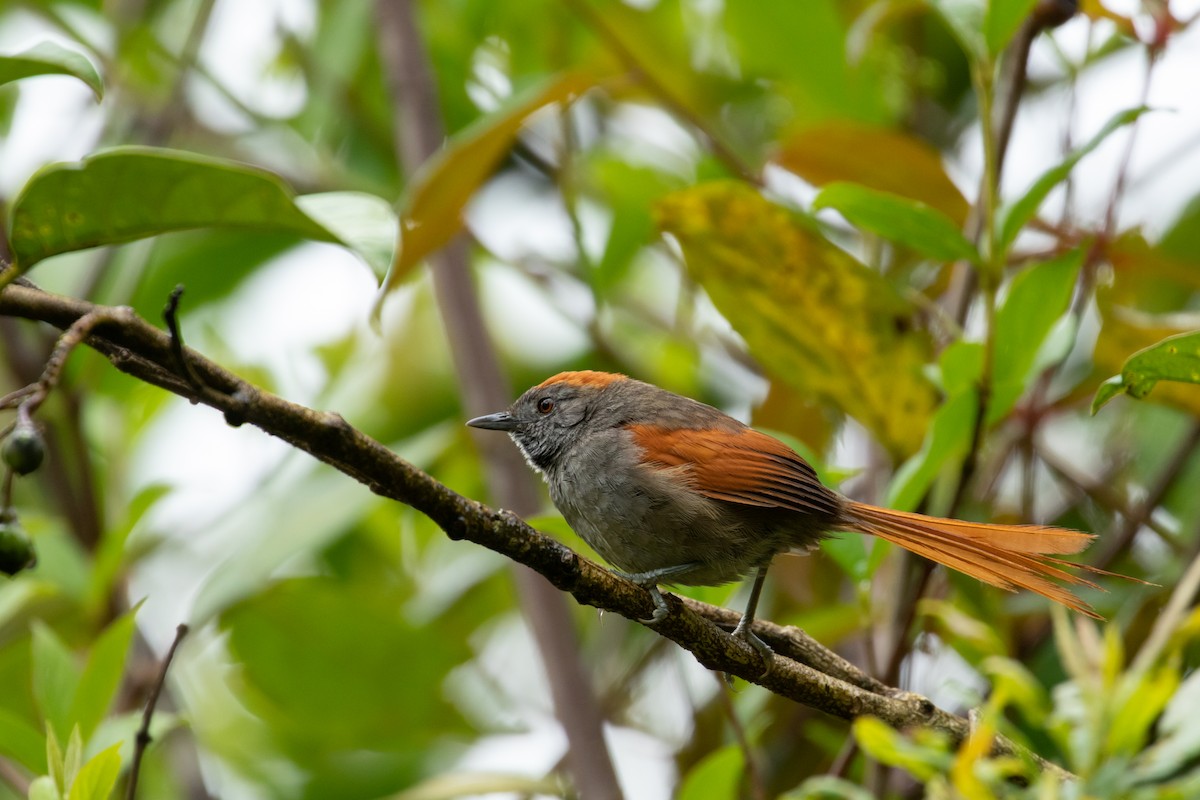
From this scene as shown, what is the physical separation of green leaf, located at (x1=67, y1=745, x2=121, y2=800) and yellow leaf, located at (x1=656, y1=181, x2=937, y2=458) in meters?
1.82

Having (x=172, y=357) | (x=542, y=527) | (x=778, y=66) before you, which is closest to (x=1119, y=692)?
(x=172, y=357)

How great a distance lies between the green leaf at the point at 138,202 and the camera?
67.9 inches

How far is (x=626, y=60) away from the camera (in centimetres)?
402

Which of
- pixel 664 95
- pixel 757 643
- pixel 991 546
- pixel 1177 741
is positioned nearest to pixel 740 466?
pixel 991 546

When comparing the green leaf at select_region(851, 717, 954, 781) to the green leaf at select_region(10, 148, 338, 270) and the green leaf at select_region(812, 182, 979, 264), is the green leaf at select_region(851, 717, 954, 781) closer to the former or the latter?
the green leaf at select_region(10, 148, 338, 270)

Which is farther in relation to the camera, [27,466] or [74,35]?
[74,35]

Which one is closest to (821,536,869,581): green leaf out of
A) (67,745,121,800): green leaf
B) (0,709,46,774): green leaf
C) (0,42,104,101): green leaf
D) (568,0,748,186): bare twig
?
(568,0,748,186): bare twig

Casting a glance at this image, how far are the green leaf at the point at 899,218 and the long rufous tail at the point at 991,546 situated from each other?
594 millimetres

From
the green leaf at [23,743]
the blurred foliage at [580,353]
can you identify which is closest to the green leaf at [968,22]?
the blurred foliage at [580,353]

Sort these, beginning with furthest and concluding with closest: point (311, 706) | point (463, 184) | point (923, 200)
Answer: point (311, 706), point (923, 200), point (463, 184)

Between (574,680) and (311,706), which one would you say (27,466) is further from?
(311,706)

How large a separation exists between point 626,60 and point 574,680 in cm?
194

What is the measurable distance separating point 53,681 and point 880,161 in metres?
2.55

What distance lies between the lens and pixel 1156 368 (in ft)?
7.18
